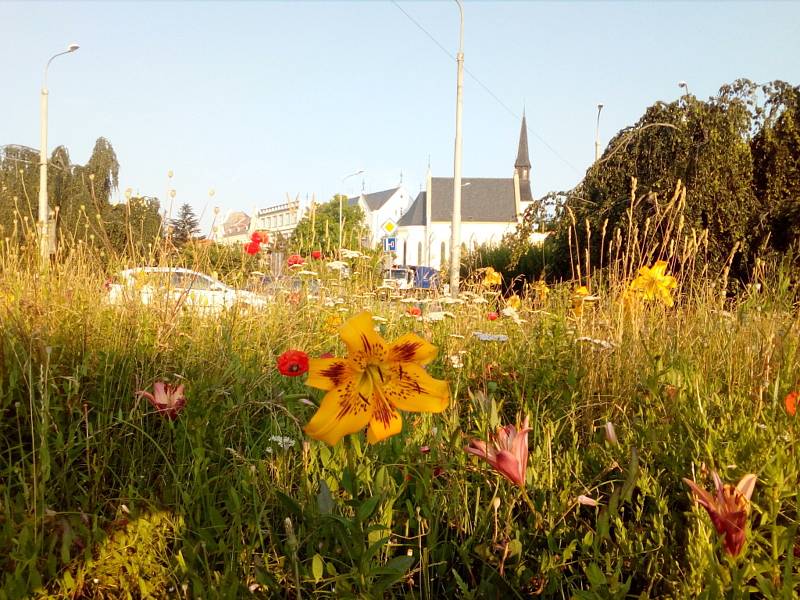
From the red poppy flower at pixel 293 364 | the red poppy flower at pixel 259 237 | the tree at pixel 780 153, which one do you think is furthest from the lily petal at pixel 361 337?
the tree at pixel 780 153

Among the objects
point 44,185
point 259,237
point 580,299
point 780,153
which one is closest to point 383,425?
point 580,299

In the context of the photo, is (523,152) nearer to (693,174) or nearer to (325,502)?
(693,174)

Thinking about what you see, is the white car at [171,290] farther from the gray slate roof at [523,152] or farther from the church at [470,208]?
the gray slate roof at [523,152]

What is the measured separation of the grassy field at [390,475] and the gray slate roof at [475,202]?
62030 mm

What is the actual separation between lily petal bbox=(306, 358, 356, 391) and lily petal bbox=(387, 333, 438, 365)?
79 mm

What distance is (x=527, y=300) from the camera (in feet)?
15.4

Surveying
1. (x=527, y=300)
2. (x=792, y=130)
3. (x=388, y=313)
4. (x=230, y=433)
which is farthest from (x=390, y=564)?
(x=792, y=130)

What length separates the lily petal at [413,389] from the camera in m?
1.07

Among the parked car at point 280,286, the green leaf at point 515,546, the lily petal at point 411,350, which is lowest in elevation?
the green leaf at point 515,546

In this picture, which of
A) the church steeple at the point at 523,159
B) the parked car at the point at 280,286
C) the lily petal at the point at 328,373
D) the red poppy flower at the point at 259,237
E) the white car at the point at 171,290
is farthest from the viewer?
the church steeple at the point at 523,159

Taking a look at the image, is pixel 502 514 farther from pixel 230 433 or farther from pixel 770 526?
pixel 230 433

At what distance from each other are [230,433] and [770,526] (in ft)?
5.18

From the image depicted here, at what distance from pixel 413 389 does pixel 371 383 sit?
0.07 m

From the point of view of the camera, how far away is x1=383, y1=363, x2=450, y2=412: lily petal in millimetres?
1071
